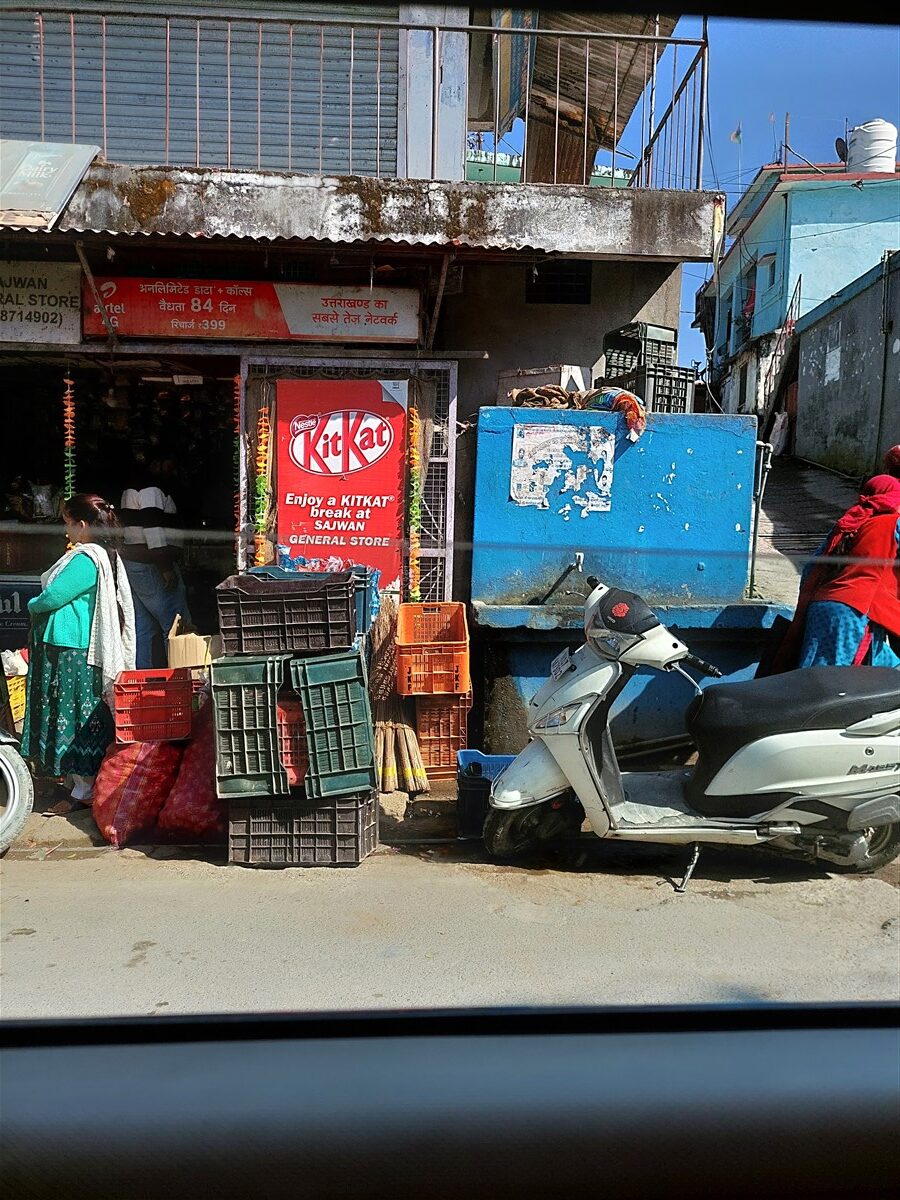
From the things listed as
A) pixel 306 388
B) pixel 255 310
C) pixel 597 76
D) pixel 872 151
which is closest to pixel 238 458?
pixel 306 388

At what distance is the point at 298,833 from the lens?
4461mm

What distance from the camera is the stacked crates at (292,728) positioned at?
439 cm

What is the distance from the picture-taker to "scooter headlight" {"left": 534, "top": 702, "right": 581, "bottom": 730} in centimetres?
421

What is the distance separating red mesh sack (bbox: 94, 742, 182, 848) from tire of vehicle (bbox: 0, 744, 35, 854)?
1.11ft

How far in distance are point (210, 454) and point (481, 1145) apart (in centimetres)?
704

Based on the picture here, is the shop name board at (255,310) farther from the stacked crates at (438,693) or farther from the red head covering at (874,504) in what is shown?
the red head covering at (874,504)

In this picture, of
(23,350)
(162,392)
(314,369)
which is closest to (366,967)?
(314,369)

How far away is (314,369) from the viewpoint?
632cm

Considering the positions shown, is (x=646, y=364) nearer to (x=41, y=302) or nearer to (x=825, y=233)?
(x=41, y=302)

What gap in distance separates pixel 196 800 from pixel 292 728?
27.0 inches

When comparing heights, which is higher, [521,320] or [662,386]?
[521,320]

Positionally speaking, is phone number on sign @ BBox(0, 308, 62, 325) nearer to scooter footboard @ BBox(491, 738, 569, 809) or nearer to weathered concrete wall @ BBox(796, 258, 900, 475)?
scooter footboard @ BBox(491, 738, 569, 809)

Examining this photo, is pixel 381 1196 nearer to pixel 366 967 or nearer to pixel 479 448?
pixel 366 967

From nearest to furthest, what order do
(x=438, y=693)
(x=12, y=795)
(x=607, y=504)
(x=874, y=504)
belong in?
(x=12, y=795), (x=874, y=504), (x=438, y=693), (x=607, y=504)
